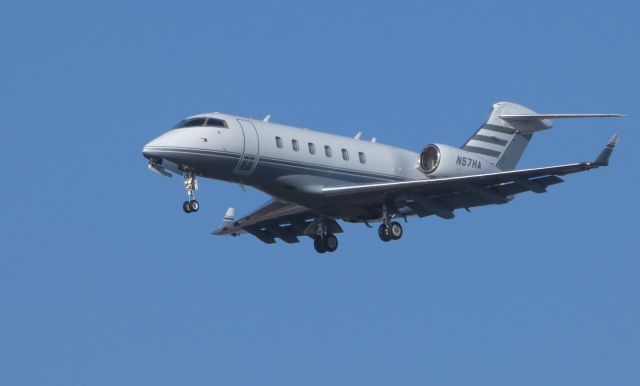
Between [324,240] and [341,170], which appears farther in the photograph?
[324,240]

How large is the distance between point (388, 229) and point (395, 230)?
176mm

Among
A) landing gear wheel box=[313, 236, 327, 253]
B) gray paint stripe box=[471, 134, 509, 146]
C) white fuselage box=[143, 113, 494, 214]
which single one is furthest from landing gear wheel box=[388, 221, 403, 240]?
gray paint stripe box=[471, 134, 509, 146]

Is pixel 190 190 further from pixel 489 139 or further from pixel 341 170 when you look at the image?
pixel 489 139

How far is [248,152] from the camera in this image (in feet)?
103

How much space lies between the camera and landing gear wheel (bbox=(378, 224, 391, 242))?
33312 millimetres

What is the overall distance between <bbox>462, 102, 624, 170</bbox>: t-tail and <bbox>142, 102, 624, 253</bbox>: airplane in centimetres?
3

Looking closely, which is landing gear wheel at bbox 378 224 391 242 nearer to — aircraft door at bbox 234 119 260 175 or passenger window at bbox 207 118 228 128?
aircraft door at bbox 234 119 260 175

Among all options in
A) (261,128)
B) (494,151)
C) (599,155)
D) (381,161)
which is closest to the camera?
(599,155)

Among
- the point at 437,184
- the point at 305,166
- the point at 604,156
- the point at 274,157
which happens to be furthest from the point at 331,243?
the point at 604,156

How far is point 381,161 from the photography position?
3409 centimetres

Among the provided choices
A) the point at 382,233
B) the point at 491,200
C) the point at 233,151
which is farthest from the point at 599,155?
the point at 233,151

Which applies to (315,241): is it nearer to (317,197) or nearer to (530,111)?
(317,197)

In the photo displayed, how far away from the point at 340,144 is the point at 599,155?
21.5ft

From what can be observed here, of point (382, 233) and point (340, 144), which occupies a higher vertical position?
point (340, 144)
